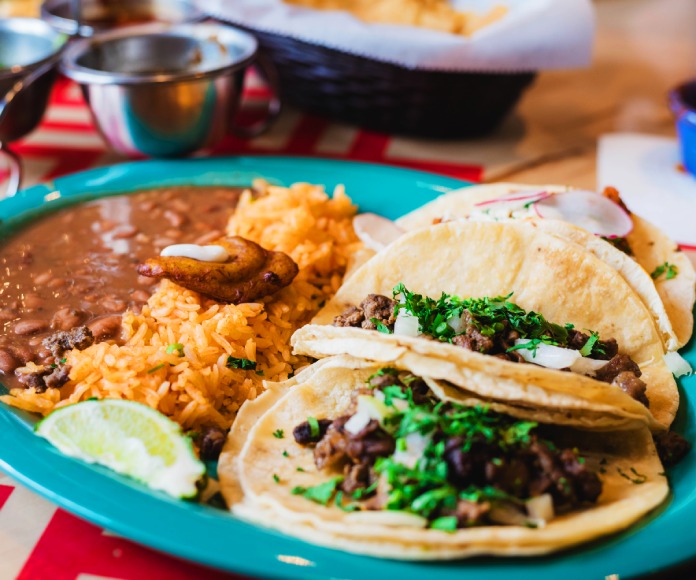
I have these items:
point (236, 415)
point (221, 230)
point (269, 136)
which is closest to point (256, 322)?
point (236, 415)

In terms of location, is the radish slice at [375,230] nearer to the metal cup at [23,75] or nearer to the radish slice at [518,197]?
the radish slice at [518,197]

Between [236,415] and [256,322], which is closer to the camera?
[236,415]

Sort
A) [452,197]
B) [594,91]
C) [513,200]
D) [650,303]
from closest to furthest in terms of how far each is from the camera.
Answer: [650,303] → [513,200] → [452,197] → [594,91]

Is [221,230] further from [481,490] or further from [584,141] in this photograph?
[584,141]

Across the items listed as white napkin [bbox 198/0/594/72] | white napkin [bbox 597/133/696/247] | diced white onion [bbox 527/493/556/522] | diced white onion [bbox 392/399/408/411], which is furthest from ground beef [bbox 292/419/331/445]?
white napkin [bbox 198/0/594/72]

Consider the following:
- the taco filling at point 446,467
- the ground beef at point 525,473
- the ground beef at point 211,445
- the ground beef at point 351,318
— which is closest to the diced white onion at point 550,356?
the taco filling at point 446,467

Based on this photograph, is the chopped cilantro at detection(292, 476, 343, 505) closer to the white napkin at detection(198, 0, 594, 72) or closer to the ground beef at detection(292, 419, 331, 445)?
the ground beef at detection(292, 419, 331, 445)
